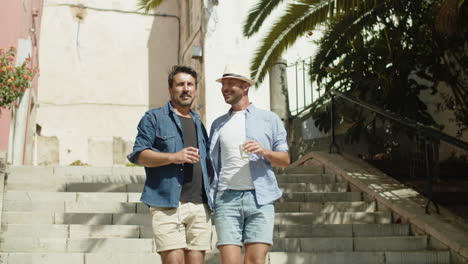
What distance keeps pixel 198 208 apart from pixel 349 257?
98.9 inches

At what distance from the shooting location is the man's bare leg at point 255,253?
10.4ft

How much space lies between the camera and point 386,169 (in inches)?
340

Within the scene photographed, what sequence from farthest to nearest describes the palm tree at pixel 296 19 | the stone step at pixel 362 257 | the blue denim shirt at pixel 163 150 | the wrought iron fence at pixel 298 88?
1. the wrought iron fence at pixel 298 88
2. the palm tree at pixel 296 19
3. the stone step at pixel 362 257
4. the blue denim shirt at pixel 163 150

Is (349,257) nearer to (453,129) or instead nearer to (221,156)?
(221,156)

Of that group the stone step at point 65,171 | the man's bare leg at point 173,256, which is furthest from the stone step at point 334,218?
the man's bare leg at point 173,256

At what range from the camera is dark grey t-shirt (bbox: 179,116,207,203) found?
123 inches

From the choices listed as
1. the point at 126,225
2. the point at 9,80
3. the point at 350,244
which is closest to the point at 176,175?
the point at 126,225

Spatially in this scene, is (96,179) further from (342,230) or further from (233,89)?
(233,89)

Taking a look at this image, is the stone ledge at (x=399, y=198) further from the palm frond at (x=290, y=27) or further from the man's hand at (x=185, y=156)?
the man's hand at (x=185, y=156)

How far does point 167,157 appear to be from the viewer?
302 cm

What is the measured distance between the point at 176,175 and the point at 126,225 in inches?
111

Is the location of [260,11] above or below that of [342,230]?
above

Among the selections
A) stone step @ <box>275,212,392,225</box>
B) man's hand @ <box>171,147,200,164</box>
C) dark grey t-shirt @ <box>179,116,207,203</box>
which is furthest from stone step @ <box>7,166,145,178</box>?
man's hand @ <box>171,147,200,164</box>

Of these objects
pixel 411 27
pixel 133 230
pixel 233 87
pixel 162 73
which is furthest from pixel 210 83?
pixel 233 87
